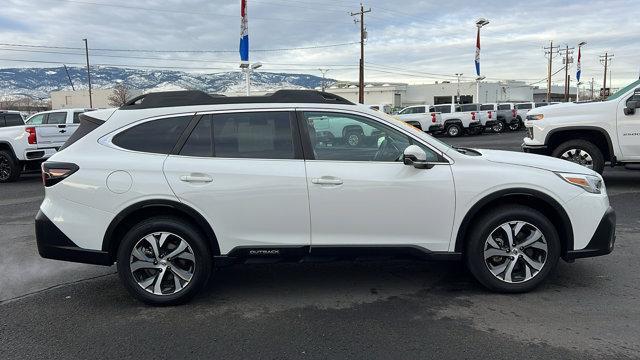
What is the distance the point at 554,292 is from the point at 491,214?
907 millimetres

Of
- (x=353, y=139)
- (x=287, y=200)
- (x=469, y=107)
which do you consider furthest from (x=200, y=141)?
(x=469, y=107)

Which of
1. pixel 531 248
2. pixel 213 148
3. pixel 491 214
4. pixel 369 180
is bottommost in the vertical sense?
pixel 531 248

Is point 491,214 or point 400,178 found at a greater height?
point 400,178

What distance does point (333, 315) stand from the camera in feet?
13.6

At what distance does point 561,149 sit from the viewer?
31.0 ft

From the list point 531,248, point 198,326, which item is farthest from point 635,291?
point 198,326

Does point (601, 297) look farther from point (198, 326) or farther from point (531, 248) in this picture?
point (198, 326)

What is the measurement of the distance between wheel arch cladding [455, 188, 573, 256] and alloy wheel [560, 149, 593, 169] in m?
5.49

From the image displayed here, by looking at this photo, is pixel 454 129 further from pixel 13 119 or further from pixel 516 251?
pixel 516 251

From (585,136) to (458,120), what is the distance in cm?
1949

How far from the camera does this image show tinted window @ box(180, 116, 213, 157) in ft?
14.3

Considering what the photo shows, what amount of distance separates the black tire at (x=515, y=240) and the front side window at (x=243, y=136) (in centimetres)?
168

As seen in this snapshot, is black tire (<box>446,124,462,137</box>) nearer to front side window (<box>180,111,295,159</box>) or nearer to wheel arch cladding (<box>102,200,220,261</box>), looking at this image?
front side window (<box>180,111,295,159</box>)

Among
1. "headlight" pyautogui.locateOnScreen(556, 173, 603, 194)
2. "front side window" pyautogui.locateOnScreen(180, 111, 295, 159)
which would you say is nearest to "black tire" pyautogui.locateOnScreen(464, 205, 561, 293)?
"headlight" pyautogui.locateOnScreen(556, 173, 603, 194)
